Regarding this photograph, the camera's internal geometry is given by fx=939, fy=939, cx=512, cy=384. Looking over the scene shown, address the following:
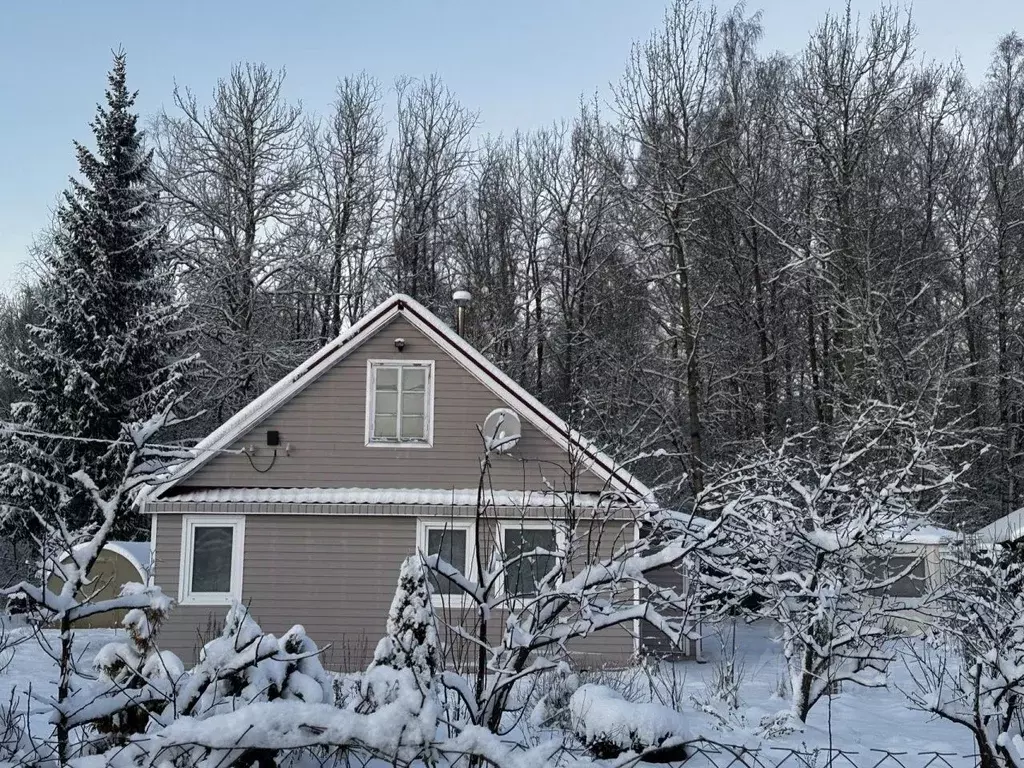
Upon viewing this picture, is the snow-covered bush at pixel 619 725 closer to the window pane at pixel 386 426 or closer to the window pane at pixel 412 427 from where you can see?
the window pane at pixel 412 427

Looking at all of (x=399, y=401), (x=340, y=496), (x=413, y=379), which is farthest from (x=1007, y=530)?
(x=340, y=496)

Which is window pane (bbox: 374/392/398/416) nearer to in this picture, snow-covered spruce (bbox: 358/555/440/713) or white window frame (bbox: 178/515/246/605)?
white window frame (bbox: 178/515/246/605)

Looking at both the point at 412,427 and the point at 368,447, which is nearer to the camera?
the point at 368,447

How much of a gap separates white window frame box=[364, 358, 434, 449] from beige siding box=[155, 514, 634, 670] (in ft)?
3.60

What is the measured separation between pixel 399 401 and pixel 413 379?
38 centimetres

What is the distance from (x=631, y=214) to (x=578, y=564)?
1532 centimetres

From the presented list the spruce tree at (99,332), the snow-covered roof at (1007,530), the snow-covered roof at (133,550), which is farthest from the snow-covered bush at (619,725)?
the spruce tree at (99,332)

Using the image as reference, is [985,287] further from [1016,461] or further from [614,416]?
[614,416]

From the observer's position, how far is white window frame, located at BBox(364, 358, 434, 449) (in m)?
13.5

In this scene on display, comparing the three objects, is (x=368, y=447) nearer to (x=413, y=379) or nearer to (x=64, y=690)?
(x=413, y=379)

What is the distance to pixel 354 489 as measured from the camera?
1338 centimetres

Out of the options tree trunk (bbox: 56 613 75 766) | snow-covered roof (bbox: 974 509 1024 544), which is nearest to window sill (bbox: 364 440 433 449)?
tree trunk (bbox: 56 613 75 766)

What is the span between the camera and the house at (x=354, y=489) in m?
13.0

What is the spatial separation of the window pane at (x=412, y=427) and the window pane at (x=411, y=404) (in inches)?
2.9
